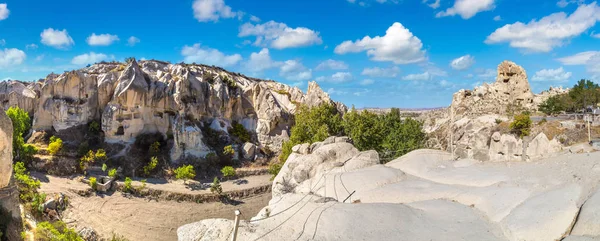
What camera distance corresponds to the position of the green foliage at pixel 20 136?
25.8m

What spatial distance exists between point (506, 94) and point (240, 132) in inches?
1233

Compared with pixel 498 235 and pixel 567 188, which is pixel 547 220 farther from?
pixel 567 188

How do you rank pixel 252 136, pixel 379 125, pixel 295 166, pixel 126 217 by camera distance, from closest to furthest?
1. pixel 295 166
2. pixel 126 217
3. pixel 379 125
4. pixel 252 136

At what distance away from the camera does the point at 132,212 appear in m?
22.7

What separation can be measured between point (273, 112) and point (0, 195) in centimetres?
2926

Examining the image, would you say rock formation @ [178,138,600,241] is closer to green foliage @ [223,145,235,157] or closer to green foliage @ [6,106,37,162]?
green foliage @ [223,145,235,157]

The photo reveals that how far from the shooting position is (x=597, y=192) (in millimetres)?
8062

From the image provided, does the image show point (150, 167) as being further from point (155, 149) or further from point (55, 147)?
point (55, 147)

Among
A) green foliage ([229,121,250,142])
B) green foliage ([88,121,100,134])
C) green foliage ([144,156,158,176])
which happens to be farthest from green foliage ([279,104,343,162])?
green foliage ([88,121,100,134])

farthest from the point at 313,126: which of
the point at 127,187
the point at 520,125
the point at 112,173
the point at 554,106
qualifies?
the point at 554,106

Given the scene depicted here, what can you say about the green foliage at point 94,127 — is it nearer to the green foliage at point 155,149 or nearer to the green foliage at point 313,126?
the green foliage at point 155,149

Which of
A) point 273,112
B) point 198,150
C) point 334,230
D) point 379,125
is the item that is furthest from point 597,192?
point 273,112

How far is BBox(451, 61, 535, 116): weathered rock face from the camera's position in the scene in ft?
136

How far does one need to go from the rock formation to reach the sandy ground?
12.6 meters
